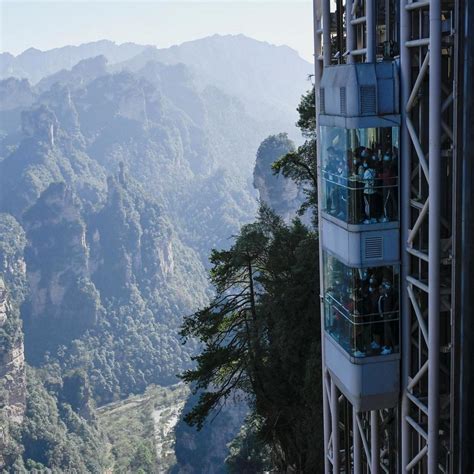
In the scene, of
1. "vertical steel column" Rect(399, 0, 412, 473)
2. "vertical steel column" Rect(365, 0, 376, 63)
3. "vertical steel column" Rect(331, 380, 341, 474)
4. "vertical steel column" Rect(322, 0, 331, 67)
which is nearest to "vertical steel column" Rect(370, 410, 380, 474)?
"vertical steel column" Rect(399, 0, 412, 473)

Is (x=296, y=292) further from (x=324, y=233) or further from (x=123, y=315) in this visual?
(x=123, y=315)

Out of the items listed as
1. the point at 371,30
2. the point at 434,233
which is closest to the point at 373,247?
the point at 434,233

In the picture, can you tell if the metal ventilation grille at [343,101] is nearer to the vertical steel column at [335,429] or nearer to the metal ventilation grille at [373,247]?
the metal ventilation grille at [373,247]

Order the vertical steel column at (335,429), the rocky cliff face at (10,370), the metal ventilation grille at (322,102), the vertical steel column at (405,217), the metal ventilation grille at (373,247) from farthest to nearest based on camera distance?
1. the rocky cliff face at (10,370)
2. the vertical steel column at (335,429)
3. the metal ventilation grille at (322,102)
4. the metal ventilation grille at (373,247)
5. the vertical steel column at (405,217)

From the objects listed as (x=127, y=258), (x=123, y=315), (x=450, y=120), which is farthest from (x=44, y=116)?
(x=450, y=120)

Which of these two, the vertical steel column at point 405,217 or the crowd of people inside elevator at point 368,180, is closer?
the vertical steel column at point 405,217

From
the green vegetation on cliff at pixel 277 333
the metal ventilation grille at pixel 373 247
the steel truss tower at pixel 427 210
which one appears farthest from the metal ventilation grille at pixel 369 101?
the green vegetation on cliff at pixel 277 333

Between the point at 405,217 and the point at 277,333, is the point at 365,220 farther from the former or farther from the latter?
the point at 277,333
